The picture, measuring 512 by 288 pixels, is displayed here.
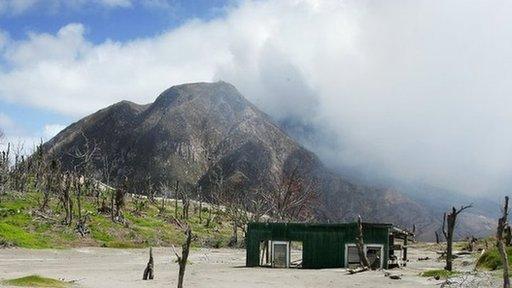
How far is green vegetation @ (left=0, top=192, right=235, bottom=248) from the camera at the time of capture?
7619cm

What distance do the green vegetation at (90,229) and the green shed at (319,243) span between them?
2748 centimetres

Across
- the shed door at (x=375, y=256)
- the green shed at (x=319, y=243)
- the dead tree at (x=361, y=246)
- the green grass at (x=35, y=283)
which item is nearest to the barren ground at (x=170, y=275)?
the green grass at (x=35, y=283)

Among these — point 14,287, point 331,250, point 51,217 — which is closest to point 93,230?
point 51,217

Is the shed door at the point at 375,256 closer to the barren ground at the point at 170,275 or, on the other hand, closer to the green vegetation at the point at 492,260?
the barren ground at the point at 170,275

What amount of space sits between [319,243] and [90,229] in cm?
4096

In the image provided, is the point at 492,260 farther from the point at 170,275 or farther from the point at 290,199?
the point at 290,199

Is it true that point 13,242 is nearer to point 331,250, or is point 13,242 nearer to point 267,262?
point 267,262

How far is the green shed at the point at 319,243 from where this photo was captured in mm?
58000

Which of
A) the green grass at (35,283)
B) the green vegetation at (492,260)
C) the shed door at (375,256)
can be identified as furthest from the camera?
the shed door at (375,256)

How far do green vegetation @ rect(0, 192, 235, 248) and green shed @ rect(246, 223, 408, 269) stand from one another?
90.2ft

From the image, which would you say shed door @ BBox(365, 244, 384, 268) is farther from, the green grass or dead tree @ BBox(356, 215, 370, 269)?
the green grass

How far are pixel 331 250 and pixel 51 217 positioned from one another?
4683cm

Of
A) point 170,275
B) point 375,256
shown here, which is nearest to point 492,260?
point 375,256

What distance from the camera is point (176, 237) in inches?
3858
